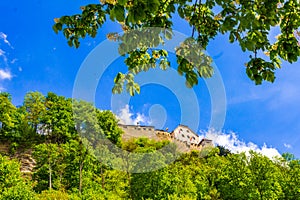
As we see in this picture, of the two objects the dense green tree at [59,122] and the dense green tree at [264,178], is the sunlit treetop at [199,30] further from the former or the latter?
the dense green tree at [59,122]

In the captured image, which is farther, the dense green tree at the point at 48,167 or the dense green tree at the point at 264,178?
the dense green tree at the point at 48,167

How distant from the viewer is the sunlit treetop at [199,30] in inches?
154

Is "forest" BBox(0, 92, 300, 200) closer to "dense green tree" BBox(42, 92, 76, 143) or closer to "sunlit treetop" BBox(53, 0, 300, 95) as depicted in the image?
"dense green tree" BBox(42, 92, 76, 143)

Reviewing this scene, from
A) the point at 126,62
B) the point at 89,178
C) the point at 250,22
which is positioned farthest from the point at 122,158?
the point at 250,22

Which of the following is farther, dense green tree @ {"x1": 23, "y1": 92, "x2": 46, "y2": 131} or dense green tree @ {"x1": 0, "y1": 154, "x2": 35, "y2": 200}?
dense green tree @ {"x1": 23, "y1": 92, "x2": 46, "y2": 131}

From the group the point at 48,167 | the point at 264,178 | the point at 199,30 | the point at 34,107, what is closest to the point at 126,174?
the point at 48,167

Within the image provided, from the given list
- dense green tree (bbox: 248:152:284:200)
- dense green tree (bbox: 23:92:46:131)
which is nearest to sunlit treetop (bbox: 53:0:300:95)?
dense green tree (bbox: 248:152:284:200)

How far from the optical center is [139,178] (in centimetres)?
3167

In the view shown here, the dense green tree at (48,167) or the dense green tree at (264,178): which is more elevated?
the dense green tree at (48,167)

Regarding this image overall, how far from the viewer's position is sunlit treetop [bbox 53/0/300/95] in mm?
3900

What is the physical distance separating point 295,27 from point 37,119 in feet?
179

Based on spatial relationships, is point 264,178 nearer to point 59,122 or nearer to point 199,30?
point 199,30

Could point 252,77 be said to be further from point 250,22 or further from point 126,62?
point 126,62

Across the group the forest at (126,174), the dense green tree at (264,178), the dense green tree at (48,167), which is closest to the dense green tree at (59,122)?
the forest at (126,174)
